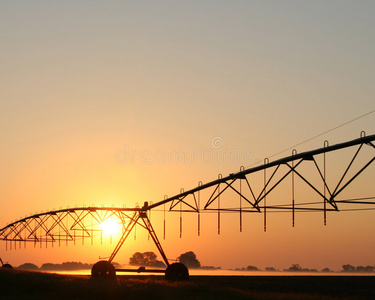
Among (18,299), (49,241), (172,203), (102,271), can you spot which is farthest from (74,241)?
(18,299)

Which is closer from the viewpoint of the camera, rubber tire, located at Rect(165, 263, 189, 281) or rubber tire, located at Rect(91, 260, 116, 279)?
rubber tire, located at Rect(165, 263, 189, 281)

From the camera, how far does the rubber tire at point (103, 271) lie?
58.1m

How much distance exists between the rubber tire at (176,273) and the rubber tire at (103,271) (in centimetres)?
577

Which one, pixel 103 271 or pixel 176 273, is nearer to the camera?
pixel 176 273

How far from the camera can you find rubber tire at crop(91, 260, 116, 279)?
191ft

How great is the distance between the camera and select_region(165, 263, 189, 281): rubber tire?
183 feet

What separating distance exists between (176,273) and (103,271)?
287 inches

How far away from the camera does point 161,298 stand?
4012 centimetres

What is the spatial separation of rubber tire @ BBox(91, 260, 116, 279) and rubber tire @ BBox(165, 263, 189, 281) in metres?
5.77

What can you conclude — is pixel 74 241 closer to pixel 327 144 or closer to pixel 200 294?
pixel 200 294

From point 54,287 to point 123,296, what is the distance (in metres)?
7.05

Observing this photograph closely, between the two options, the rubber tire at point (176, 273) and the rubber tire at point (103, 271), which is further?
the rubber tire at point (103, 271)

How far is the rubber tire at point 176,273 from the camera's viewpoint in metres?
55.9

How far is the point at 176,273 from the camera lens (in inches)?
2213
